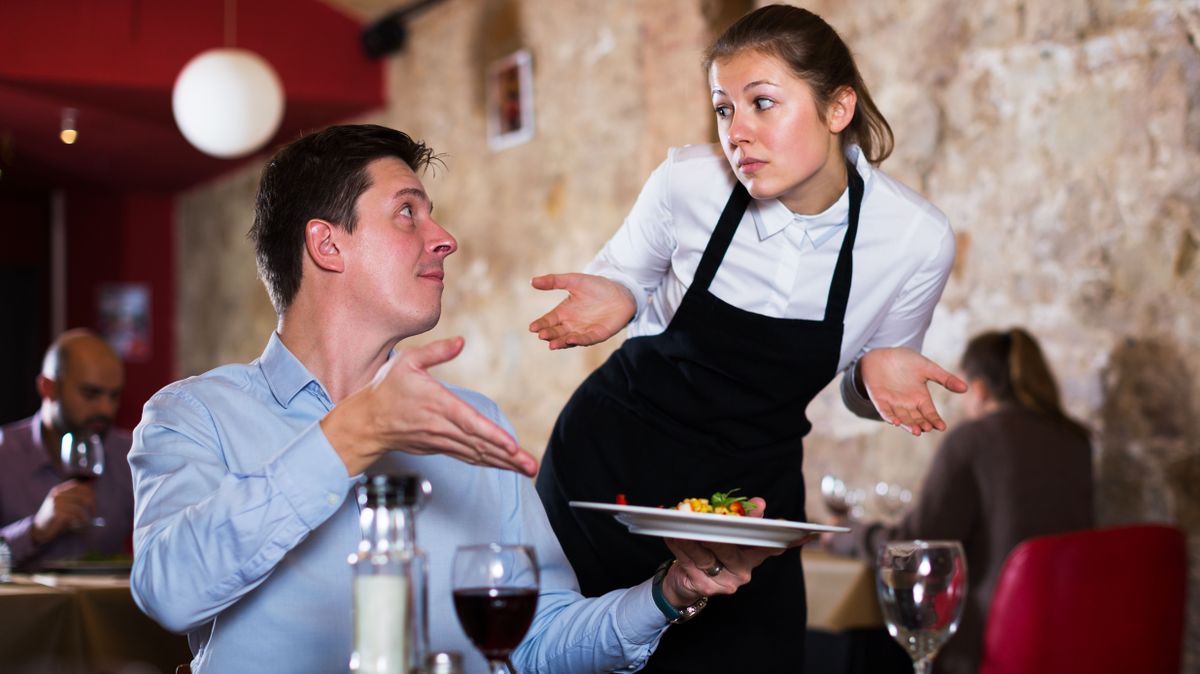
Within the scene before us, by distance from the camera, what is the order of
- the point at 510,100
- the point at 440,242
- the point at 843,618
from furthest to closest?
the point at 510,100, the point at 843,618, the point at 440,242

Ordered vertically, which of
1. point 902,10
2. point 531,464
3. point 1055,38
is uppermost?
point 902,10

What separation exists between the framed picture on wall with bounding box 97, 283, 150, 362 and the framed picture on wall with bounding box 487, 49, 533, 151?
4.53 meters

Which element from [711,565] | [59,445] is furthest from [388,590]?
[59,445]

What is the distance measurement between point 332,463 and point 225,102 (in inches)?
170

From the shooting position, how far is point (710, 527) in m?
1.27

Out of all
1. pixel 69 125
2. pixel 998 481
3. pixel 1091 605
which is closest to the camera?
pixel 1091 605

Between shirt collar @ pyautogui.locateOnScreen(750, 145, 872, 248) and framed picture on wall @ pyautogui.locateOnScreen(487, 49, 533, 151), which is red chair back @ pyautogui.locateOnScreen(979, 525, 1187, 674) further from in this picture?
framed picture on wall @ pyautogui.locateOnScreen(487, 49, 533, 151)

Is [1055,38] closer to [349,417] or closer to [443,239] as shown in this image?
[443,239]

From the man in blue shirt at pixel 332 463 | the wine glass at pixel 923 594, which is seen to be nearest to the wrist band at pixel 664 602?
the man in blue shirt at pixel 332 463

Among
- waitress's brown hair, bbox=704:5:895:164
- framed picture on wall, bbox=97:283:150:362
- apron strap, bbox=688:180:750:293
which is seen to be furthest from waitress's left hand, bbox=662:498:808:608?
framed picture on wall, bbox=97:283:150:362

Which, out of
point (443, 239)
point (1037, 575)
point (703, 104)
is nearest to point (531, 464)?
point (443, 239)

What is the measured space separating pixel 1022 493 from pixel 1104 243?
77cm

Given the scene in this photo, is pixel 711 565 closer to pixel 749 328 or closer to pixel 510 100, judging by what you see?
pixel 749 328

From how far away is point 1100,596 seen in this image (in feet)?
8.34
